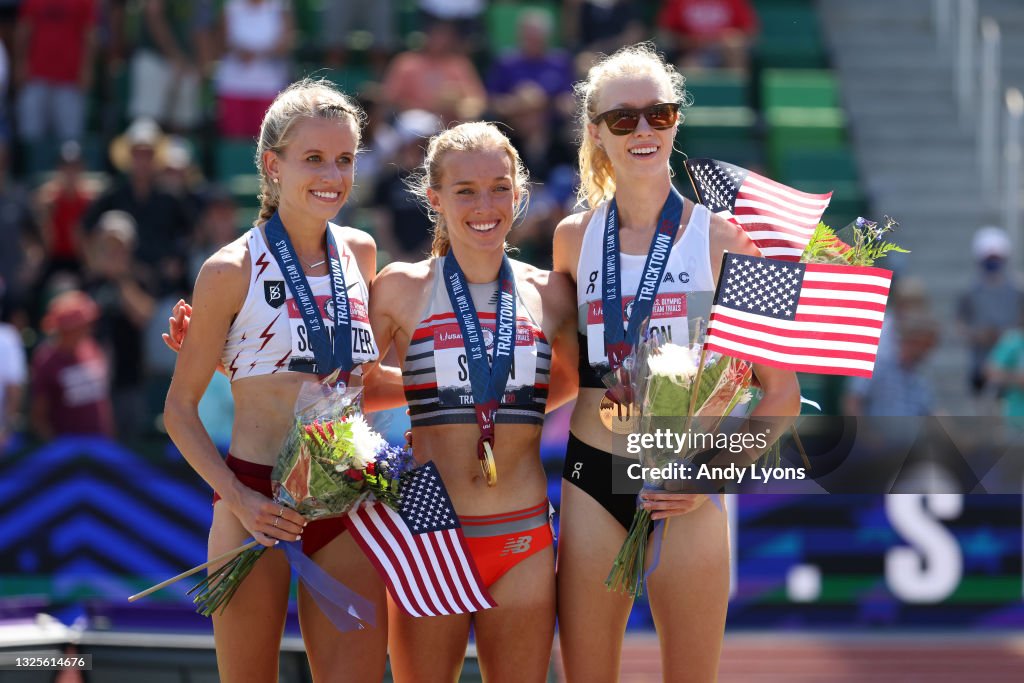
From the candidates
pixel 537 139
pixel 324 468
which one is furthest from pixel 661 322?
pixel 537 139

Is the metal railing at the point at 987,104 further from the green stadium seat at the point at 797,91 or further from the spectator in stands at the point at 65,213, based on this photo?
the spectator in stands at the point at 65,213

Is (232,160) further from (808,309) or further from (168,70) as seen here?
(808,309)

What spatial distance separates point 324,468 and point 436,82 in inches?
321

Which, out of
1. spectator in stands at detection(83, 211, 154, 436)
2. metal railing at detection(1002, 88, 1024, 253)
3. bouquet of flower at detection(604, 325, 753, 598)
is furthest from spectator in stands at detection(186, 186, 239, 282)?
bouquet of flower at detection(604, 325, 753, 598)

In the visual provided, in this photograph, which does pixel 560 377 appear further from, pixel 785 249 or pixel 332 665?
pixel 332 665

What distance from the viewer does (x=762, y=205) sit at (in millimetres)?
4875

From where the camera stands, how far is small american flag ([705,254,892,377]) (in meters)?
4.50

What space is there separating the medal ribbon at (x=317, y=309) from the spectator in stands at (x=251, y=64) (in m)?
8.01

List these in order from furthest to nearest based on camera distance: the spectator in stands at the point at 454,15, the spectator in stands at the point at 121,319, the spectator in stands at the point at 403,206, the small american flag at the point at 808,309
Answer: the spectator in stands at the point at 454,15 → the spectator in stands at the point at 403,206 → the spectator in stands at the point at 121,319 → the small american flag at the point at 808,309

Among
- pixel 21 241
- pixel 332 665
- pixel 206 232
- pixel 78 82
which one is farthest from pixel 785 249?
pixel 78 82

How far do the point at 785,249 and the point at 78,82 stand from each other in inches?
374

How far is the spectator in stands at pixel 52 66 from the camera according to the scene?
12586 millimetres

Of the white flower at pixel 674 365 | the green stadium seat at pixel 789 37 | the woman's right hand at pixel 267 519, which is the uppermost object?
the green stadium seat at pixel 789 37

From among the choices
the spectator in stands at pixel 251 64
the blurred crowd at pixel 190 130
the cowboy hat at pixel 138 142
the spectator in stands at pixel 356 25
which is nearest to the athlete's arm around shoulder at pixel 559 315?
the blurred crowd at pixel 190 130
